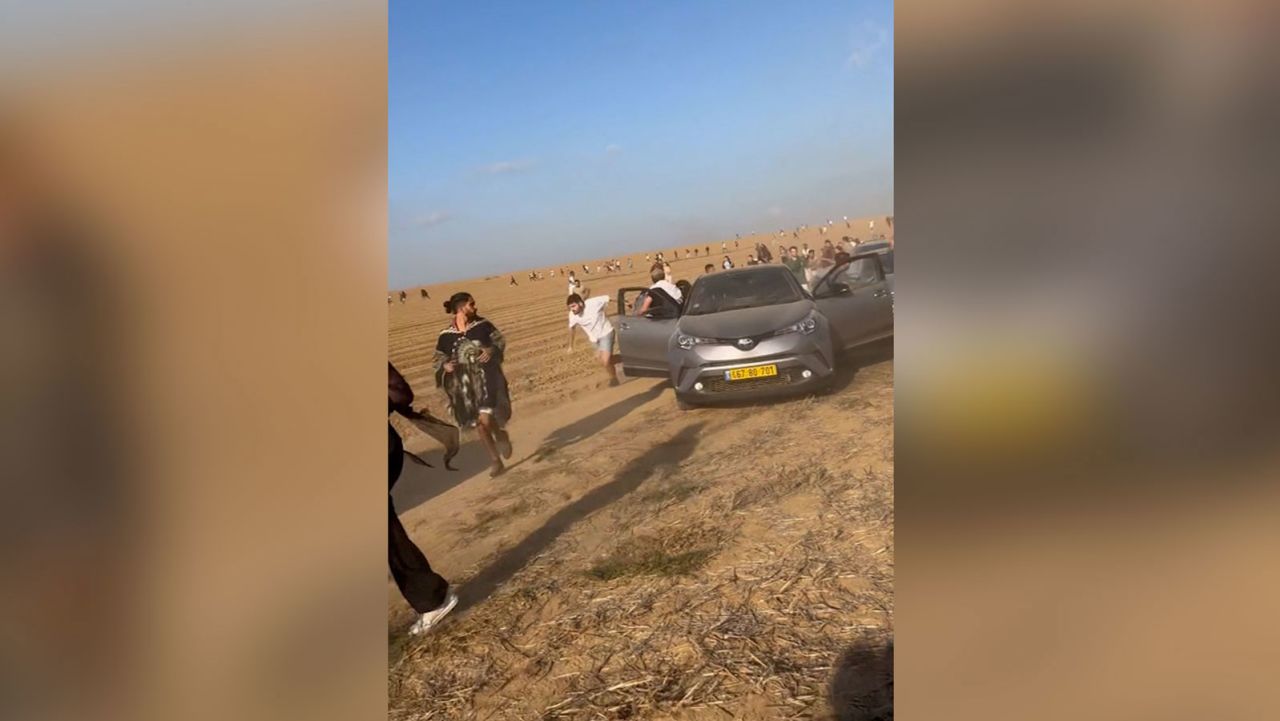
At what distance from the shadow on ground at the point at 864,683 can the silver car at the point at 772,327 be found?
2.12 meters

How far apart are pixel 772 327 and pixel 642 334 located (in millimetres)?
1157

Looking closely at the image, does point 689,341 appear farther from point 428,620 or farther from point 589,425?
point 428,620

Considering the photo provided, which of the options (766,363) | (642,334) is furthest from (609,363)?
(766,363)

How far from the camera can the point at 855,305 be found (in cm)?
513

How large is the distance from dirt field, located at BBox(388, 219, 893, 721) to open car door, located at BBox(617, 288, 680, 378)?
0.53 feet

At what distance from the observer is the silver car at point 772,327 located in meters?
5.00

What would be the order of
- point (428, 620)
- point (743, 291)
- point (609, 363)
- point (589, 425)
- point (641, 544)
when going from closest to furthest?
point (428, 620) → point (641, 544) → point (743, 291) → point (589, 425) → point (609, 363)

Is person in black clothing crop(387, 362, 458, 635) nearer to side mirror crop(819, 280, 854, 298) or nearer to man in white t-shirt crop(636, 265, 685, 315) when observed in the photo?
man in white t-shirt crop(636, 265, 685, 315)
